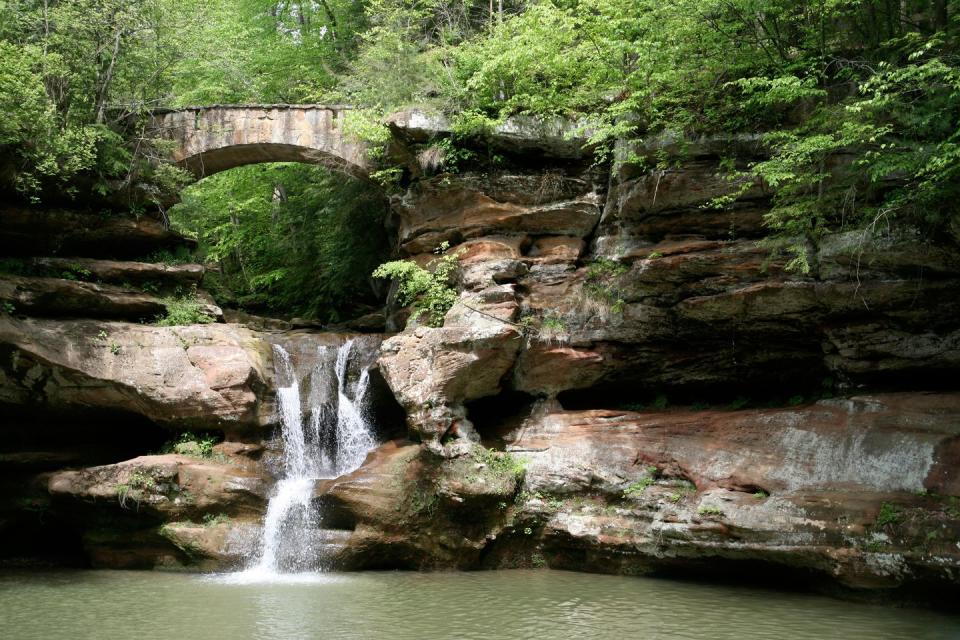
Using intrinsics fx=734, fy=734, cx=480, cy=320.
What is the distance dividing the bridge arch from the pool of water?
10326 millimetres

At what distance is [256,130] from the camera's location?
1795 centimetres

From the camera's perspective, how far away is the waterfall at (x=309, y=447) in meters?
12.2

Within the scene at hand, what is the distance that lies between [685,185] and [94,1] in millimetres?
12568

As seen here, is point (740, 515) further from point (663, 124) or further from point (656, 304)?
point (663, 124)

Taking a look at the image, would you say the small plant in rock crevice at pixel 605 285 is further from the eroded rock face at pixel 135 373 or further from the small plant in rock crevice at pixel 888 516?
the eroded rock face at pixel 135 373

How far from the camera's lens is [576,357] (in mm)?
13695

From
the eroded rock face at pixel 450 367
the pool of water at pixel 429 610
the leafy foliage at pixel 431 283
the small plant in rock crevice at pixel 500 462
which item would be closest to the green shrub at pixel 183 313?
the leafy foliage at pixel 431 283

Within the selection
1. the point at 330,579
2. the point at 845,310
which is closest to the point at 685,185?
the point at 845,310

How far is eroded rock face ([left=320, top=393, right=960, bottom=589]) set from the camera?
32.0 ft

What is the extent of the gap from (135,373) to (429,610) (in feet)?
25.0

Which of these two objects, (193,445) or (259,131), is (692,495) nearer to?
(193,445)

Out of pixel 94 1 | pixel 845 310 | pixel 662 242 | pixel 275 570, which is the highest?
pixel 94 1

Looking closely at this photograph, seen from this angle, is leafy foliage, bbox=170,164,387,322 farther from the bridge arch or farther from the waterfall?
the waterfall

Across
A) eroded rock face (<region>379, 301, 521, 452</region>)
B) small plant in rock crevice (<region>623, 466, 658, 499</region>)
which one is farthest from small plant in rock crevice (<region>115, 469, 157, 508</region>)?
small plant in rock crevice (<region>623, 466, 658, 499</region>)
